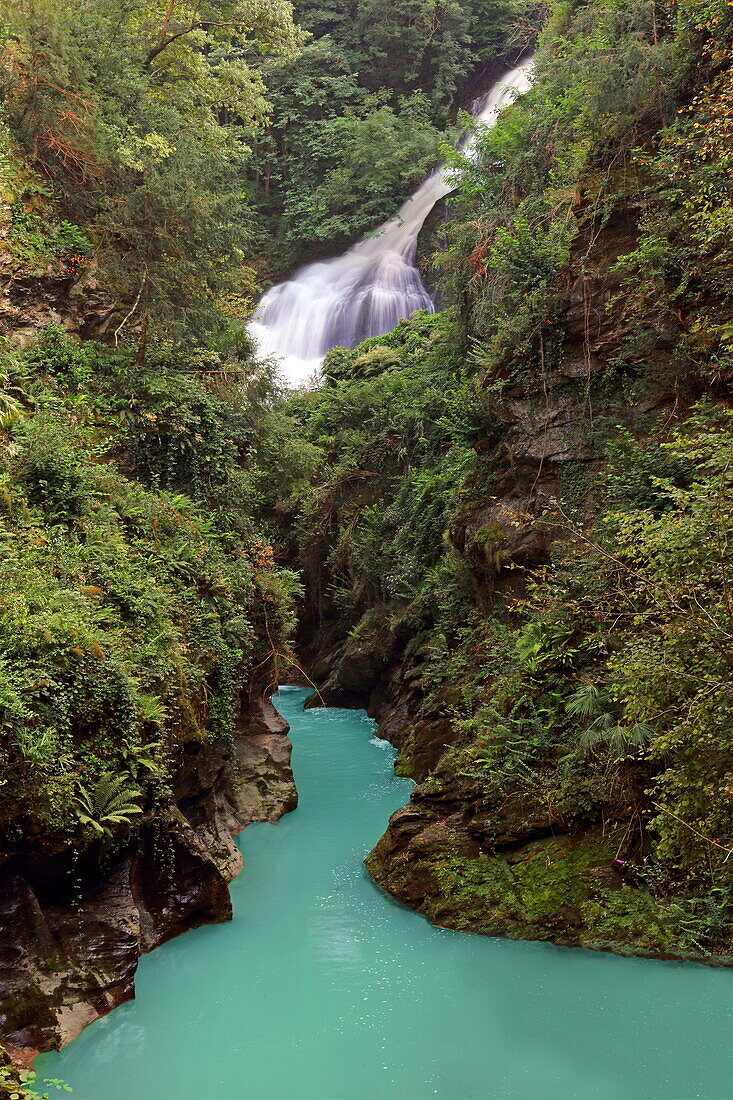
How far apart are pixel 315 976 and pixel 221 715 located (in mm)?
3559

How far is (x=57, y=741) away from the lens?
6109 millimetres

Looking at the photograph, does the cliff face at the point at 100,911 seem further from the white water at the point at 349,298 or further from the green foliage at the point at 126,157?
the white water at the point at 349,298

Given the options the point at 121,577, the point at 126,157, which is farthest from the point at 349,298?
the point at 121,577

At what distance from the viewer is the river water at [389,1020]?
17.8 feet

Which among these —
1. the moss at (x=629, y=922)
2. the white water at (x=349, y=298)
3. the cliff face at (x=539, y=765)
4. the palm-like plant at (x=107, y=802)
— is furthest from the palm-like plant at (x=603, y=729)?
the white water at (x=349, y=298)

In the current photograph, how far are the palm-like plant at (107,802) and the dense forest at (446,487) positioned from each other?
0.03m

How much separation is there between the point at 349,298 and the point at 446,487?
14741 mm

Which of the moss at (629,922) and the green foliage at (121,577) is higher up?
the green foliage at (121,577)

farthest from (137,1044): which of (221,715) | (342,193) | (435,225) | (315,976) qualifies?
(342,193)

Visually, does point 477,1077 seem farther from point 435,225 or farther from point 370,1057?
point 435,225

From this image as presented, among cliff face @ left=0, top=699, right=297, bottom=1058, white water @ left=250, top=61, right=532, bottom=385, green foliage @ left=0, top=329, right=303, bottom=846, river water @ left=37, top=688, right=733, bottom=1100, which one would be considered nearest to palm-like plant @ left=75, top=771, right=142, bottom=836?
green foliage @ left=0, top=329, right=303, bottom=846

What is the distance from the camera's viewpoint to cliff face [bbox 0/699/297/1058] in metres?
5.72

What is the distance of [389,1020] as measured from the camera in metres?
6.18

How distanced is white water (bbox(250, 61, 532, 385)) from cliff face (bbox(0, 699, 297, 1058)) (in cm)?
1855
